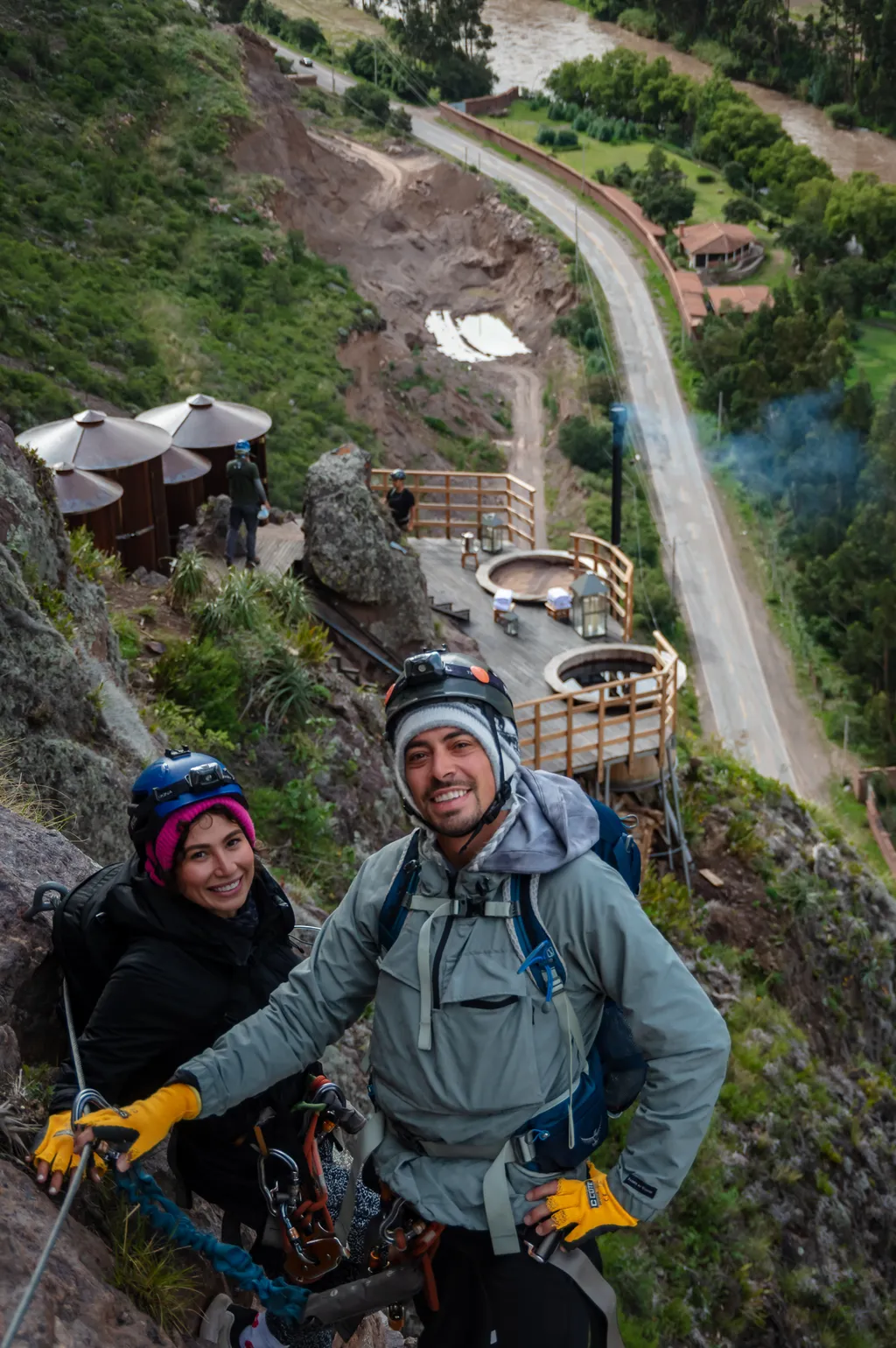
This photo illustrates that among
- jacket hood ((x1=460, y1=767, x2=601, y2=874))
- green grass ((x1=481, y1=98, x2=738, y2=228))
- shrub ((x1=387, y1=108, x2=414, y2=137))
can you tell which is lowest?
green grass ((x1=481, y1=98, x2=738, y2=228))

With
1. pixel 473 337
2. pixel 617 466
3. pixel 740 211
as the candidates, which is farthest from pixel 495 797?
pixel 740 211

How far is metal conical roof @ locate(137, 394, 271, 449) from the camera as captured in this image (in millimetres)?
18966

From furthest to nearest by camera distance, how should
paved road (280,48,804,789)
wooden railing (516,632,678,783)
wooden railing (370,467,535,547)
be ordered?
paved road (280,48,804,789) < wooden railing (370,467,535,547) < wooden railing (516,632,678,783)

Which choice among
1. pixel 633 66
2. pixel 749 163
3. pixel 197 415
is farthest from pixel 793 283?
pixel 197 415

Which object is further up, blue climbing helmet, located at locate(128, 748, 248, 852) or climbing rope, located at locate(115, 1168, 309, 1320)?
blue climbing helmet, located at locate(128, 748, 248, 852)

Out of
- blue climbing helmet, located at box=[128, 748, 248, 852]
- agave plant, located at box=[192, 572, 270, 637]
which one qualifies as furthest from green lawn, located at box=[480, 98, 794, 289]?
blue climbing helmet, located at box=[128, 748, 248, 852]

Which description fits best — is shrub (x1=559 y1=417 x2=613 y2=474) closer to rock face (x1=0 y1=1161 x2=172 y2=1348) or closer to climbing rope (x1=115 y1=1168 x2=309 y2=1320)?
climbing rope (x1=115 y1=1168 x2=309 y2=1320)

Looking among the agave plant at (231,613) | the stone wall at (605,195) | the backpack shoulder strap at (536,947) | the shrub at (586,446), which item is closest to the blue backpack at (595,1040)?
the backpack shoulder strap at (536,947)

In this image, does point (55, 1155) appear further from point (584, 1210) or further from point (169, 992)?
point (584, 1210)

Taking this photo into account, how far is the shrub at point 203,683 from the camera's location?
1101 cm

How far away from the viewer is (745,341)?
5678 centimetres

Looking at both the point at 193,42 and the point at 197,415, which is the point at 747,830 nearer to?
the point at 197,415

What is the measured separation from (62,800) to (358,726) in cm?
628

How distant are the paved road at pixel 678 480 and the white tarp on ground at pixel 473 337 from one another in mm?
4990
